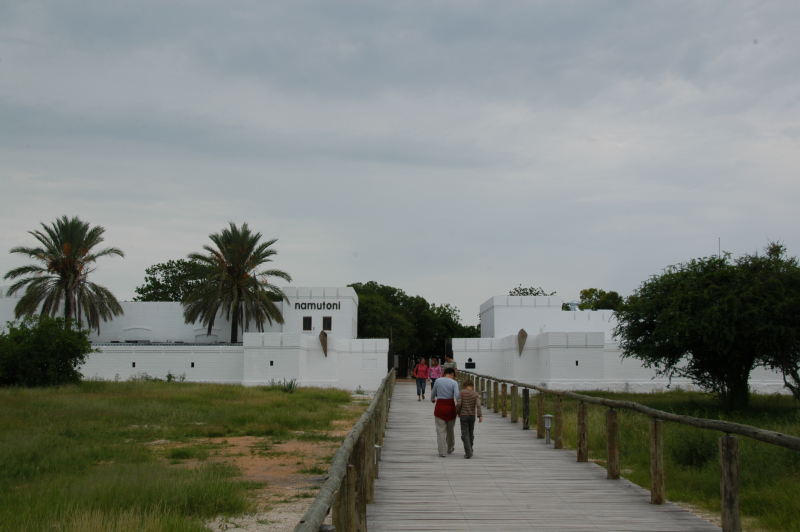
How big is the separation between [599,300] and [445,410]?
255ft

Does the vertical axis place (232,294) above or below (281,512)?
above

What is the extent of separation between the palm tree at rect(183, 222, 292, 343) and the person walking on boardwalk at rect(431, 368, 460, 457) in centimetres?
3588

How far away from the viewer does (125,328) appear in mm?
55938

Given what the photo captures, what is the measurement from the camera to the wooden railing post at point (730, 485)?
756 centimetres

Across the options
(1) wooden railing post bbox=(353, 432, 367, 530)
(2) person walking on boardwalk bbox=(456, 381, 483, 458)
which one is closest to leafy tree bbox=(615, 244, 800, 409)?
(2) person walking on boardwalk bbox=(456, 381, 483, 458)

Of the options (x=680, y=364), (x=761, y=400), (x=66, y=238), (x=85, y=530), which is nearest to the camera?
(x=85, y=530)

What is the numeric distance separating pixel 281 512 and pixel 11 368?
30642 mm

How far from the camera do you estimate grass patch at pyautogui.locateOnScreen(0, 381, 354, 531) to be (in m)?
10.2

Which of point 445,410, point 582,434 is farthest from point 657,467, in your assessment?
point 445,410

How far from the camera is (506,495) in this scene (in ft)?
33.8

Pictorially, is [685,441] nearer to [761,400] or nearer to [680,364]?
[761,400]

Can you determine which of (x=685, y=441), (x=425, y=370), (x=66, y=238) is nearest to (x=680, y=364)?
(x=425, y=370)

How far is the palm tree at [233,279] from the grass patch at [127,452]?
1595 centimetres

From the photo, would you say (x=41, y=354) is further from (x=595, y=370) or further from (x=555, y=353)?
(x=595, y=370)
